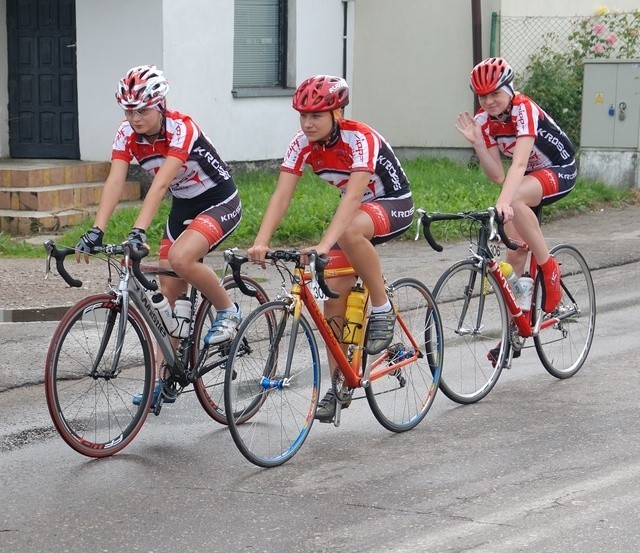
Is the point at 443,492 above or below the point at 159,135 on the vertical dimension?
below

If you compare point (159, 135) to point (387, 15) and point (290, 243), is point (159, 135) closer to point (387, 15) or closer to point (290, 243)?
point (290, 243)

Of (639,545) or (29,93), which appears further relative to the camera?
(29,93)

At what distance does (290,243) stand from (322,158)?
617cm

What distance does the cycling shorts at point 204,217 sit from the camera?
639 centimetres

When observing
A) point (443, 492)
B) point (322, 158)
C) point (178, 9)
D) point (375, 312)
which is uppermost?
point (178, 9)

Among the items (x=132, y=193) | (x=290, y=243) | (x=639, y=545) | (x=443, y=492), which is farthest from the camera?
(x=132, y=193)

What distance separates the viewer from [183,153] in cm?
624

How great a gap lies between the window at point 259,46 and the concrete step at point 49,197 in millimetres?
2890

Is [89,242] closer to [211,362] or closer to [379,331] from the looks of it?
[211,362]

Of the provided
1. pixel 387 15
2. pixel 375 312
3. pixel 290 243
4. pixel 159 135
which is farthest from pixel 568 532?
pixel 387 15

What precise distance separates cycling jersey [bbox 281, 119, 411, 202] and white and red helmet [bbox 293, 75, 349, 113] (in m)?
0.15

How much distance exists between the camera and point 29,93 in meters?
15.8

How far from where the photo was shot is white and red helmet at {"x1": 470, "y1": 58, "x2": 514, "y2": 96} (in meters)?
7.24

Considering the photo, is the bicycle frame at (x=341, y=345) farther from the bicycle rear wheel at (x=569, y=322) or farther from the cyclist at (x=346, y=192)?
the bicycle rear wheel at (x=569, y=322)
